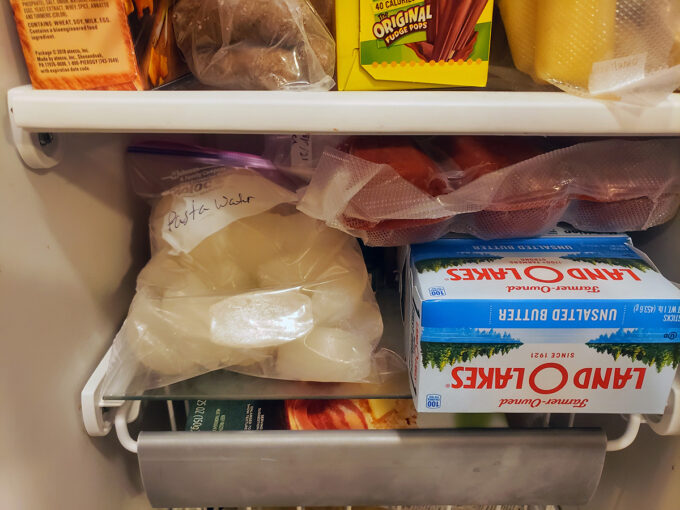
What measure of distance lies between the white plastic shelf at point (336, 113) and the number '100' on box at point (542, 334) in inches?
6.0

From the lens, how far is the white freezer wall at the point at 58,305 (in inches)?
18.8

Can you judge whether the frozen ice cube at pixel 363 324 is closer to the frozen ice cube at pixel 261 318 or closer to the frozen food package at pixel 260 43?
the frozen ice cube at pixel 261 318

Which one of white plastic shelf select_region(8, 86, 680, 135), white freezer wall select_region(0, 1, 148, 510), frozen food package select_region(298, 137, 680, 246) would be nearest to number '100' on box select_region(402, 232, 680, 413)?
frozen food package select_region(298, 137, 680, 246)

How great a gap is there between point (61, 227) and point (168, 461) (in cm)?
28

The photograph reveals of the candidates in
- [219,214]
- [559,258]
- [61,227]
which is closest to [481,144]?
[559,258]

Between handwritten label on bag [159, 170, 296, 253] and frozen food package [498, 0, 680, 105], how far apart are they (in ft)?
1.08

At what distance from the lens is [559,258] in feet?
1.89

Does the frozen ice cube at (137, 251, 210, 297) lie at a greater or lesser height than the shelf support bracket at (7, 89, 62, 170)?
lesser

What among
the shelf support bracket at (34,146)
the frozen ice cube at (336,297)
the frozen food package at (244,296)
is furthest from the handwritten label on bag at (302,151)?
the shelf support bracket at (34,146)

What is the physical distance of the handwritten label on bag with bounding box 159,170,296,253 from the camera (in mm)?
618

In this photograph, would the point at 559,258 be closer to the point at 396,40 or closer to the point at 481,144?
the point at 481,144

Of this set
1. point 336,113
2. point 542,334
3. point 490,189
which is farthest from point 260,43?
point 542,334

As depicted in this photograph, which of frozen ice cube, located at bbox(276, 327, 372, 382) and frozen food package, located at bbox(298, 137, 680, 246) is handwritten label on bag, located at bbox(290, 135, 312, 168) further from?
frozen ice cube, located at bbox(276, 327, 372, 382)

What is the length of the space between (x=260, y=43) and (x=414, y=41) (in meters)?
0.16
